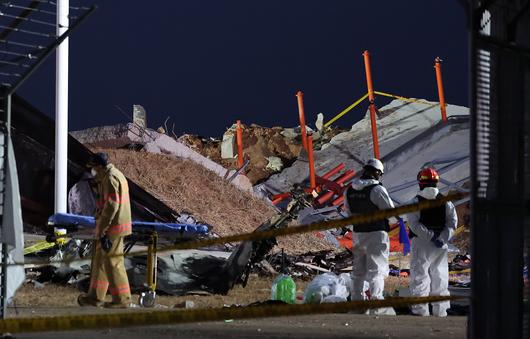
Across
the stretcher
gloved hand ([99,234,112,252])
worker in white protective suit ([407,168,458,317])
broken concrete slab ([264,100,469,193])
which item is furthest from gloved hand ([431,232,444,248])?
broken concrete slab ([264,100,469,193])

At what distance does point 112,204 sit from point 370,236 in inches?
118

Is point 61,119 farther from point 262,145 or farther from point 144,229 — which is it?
point 262,145

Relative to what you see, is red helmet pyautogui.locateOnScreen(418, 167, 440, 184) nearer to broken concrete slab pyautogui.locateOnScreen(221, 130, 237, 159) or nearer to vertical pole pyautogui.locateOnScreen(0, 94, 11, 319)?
vertical pole pyautogui.locateOnScreen(0, 94, 11, 319)

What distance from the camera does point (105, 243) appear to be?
10234 mm

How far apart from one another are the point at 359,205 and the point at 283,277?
56.1 inches

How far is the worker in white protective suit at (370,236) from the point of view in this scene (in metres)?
10.4

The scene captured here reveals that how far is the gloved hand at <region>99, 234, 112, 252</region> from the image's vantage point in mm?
10219

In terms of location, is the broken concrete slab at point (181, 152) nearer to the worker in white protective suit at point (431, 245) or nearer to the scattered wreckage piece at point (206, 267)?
the scattered wreckage piece at point (206, 267)

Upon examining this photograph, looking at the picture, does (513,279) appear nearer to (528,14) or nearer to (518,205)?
(518,205)

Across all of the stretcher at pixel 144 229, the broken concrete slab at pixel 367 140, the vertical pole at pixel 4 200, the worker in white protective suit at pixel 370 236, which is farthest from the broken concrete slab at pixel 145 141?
the vertical pole at pixel 4 200

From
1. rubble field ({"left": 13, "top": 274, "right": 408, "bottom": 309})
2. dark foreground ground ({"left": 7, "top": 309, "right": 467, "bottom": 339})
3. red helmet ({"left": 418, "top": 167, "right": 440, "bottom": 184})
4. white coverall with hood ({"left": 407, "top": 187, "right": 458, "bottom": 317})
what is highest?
red helmet ({"left": 418, "top": 167, "right": 440, "bottom": 184})

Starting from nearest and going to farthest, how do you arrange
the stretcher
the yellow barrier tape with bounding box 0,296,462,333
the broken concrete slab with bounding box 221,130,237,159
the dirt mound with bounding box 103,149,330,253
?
1. the yellow barrier tape with bounding box 0,296,462,333
2. the stretcher
3. the dirt mound with bounding box 103,149,330,253
4. the broken concrete slab with bounding box 221,130,237,159

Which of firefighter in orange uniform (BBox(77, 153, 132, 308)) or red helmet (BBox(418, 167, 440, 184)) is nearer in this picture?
firefighter in orange uniform (BBox(77, 153, 132, 308))

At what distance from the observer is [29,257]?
47.5 ft
